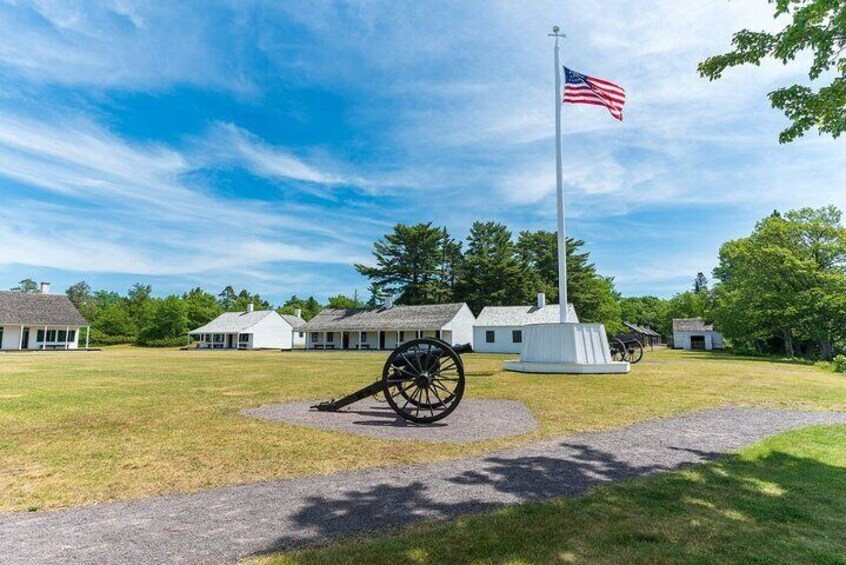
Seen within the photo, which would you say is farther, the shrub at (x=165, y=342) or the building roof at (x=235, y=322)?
the shrub at (x=165, y=342)

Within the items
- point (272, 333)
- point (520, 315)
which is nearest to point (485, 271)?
point (520, 315)

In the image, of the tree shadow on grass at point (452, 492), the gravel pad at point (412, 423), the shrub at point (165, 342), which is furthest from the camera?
the shrub at point (165, 342)

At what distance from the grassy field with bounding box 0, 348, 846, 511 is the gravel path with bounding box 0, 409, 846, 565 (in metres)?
0.45

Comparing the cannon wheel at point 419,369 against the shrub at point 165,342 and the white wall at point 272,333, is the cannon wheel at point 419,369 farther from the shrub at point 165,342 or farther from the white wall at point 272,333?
the shrub at point 165,342

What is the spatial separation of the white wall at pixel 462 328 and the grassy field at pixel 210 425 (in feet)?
91.2

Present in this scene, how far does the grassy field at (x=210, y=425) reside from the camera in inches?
207

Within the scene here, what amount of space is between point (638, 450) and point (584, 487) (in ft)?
6.71

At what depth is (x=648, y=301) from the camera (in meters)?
107

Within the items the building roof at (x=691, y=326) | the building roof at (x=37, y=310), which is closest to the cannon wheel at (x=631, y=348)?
the building roof at (x=691, y=326)

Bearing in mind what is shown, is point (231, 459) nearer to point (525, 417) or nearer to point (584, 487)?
point (584, 487)

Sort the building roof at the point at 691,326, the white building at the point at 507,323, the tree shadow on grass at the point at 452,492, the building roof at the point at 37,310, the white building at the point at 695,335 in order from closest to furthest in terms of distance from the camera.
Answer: the tree shadow on grass at the point at 452,492, the white building at the point at 507,323, the building roof at the point at 37,310, the white building at the point at 695,335, the building roof at the point at 691,326

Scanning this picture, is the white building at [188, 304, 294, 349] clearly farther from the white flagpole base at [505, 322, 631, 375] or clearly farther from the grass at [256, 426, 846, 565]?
the grass at [256, 426, 846, 565]

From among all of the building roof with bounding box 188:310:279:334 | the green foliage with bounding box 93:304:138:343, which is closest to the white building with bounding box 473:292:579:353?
the building roof with bounding box 188:310:279:334

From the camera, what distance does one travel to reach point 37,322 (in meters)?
45.2
